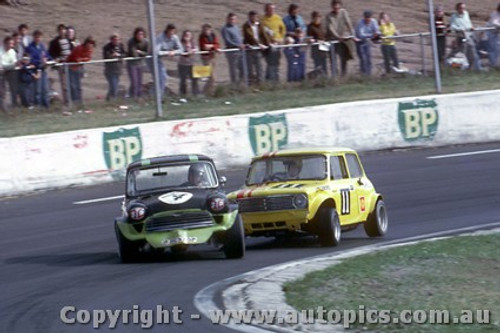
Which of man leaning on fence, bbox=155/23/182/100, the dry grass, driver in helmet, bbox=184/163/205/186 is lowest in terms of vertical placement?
driver in helmet, bbox=184/163/205/186

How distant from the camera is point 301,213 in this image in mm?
14977

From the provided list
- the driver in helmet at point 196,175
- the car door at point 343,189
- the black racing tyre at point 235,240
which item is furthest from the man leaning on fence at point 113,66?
the black racing tyre at point 235,240

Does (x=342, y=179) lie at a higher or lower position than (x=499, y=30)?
lower

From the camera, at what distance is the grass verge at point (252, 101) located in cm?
2428

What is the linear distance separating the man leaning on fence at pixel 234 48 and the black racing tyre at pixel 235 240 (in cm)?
1296

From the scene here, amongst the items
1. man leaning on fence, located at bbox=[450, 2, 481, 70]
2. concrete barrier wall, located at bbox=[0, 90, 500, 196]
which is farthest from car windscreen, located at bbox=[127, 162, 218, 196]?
man leaning on fence, located at bbox=[450, 2, 481, 70]

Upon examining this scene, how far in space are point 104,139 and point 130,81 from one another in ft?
13.4

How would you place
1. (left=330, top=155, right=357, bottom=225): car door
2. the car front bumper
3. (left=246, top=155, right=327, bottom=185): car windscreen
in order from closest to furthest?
the car front bumper
(left=330, top=155, right=357, bottom=225): car door
(left=246, top=155, right=327, bottom=185): car windscreen

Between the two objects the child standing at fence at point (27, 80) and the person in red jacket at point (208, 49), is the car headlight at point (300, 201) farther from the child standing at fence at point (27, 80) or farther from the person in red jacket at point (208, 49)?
the person in red jacket at point (208, 49)

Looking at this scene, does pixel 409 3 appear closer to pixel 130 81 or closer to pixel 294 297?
pixel 130 81

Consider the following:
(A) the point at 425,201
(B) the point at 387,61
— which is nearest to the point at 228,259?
(A) the point at 425,201

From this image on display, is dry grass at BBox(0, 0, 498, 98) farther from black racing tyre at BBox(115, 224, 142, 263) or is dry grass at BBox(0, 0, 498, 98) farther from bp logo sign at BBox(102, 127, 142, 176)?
black racing tyre at BBox(115, 224, 142, 263)

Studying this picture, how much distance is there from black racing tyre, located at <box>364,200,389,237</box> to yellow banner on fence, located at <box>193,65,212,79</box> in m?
10.8

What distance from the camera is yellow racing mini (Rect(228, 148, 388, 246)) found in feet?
49.3
